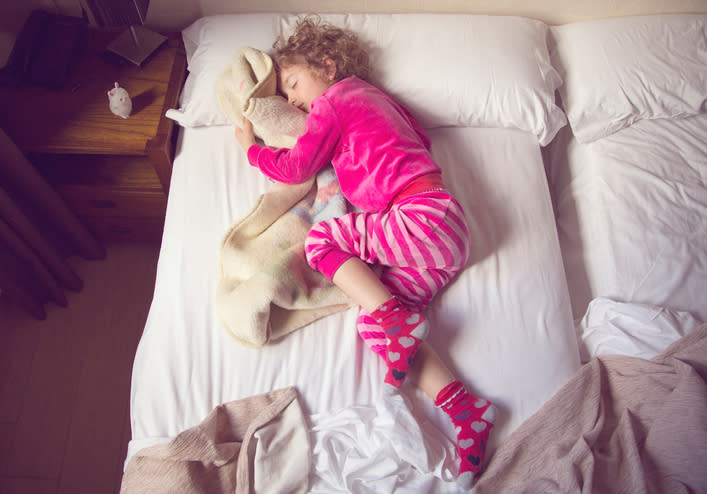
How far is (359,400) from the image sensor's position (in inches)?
41.1

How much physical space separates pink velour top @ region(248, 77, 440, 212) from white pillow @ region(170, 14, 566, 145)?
0.18 m

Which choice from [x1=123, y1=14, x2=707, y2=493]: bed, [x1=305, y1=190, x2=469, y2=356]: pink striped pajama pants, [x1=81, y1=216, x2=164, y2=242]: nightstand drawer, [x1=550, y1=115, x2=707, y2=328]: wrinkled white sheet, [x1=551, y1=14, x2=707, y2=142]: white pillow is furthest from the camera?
[x1=81, y1=216, x2=164, y2=242]: nightstand drawer

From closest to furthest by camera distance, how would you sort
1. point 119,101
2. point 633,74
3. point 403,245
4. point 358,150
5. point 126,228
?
point 403,245 < point 358,150 < point 119,101 < point 633,74 < point 126,228

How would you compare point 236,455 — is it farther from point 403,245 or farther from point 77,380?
point 77,380

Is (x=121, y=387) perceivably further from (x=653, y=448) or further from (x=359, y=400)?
(x=653, y=448)

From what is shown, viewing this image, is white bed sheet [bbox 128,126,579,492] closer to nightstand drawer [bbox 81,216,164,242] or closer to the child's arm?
the child's arm

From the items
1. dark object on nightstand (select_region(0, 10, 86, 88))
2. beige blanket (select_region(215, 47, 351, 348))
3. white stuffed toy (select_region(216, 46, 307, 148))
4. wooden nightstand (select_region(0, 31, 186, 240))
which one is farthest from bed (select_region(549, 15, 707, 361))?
dark object on nightstand (select_region(0, 10, 86, 88))

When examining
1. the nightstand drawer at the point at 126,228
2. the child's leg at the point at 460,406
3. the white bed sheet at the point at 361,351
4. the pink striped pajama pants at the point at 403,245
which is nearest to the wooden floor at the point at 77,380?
the nightstand drawer at the point at 126,228

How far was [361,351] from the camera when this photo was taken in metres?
1.10

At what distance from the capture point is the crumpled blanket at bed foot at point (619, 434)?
35.0 inches

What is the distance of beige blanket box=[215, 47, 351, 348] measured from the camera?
108 cm

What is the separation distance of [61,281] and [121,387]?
0.45m

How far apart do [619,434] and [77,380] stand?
1572mm

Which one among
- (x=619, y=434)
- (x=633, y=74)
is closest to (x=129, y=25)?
(x=633, y=74)
